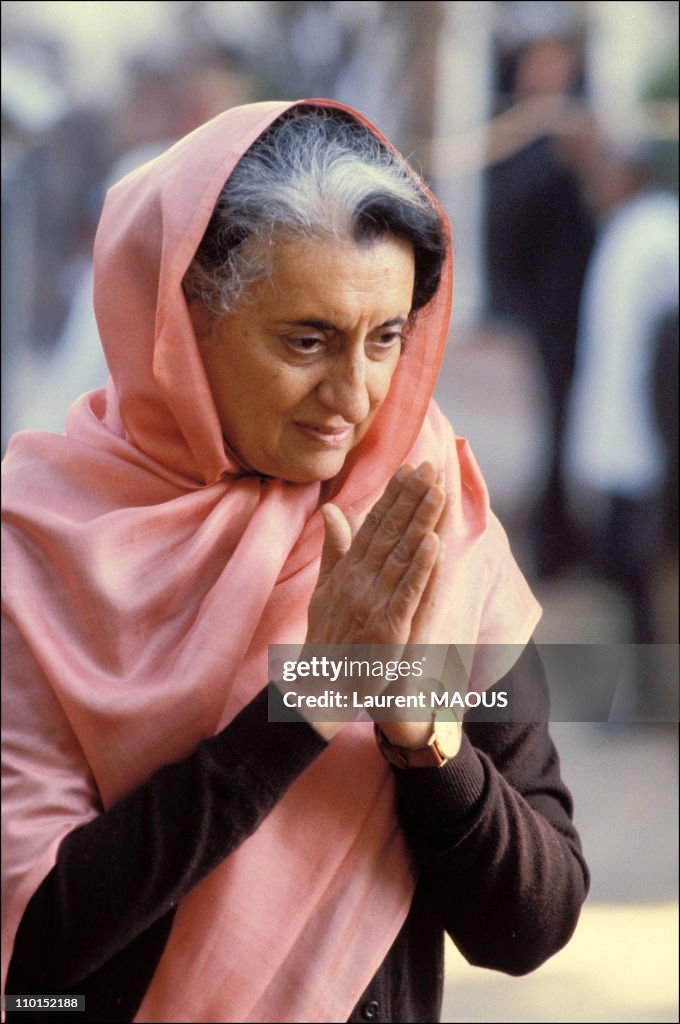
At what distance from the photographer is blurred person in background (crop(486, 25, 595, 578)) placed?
379cm

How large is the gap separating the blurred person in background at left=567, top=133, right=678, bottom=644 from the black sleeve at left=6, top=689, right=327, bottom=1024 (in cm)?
272

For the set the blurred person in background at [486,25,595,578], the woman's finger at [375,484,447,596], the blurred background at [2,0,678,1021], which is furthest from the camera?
the blurred person in background at [486,25,595,578]

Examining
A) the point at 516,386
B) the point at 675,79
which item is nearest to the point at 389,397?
the point at 516,386

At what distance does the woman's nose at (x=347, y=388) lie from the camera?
1232mm

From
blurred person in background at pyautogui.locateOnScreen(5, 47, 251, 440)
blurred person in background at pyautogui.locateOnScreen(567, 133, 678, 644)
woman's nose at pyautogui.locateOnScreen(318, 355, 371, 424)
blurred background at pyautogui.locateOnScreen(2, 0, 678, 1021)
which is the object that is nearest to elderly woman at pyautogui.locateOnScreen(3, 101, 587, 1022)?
woman's nose at pyautogui.locateOnScreen(318, 355, 371, 424)

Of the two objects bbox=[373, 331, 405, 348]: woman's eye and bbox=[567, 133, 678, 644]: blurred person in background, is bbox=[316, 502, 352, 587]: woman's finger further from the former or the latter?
bbox=[567, 133, 678, 644]: blurred person in background

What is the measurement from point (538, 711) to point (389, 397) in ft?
1.15

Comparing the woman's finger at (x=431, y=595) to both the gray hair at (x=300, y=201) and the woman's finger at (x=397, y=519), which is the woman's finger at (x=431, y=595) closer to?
the woman's finger at (x=397, y=519)

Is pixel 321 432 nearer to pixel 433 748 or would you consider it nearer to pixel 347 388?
pixel 347 388

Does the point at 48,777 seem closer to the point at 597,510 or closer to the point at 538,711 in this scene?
the point at 538,711

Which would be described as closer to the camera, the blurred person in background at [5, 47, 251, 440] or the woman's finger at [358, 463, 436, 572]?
the woman's finger at [358, 463, 436, 572]

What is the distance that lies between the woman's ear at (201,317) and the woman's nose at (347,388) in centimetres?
12

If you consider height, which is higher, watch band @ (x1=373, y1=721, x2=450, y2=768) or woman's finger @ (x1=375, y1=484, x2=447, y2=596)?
woman's finger @ (x1=375, y1=484, x2=447, y2=596)

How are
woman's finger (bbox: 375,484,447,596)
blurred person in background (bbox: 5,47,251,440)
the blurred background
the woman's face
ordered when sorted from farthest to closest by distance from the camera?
the blurred background → blurred person in background (bbox: 5,47,251,440) → the woman's face → woman's finger (bbox: 375,484,447,596)
